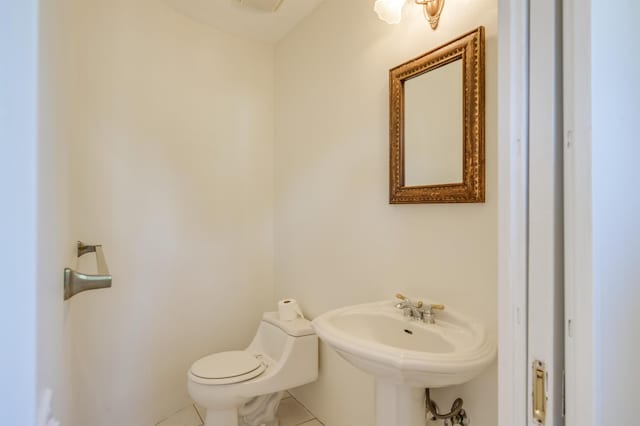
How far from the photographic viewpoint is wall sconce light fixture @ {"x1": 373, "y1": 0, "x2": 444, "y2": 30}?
129cm

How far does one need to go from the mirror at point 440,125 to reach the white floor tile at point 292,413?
1.50 metres

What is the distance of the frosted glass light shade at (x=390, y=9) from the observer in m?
1.32

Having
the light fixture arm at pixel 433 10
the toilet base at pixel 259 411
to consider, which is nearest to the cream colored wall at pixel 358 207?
the light fixture arm at pixel 433 10

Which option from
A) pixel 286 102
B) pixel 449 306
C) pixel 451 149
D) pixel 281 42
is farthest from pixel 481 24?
pixel 281 42

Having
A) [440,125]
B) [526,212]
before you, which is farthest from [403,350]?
→ [440,125]

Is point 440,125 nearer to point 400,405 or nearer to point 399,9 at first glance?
point 399,9

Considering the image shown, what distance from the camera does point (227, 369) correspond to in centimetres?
174

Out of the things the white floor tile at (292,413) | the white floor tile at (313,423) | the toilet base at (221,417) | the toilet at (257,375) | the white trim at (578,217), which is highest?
the white trim at (578,217)

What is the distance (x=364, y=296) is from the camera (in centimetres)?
168

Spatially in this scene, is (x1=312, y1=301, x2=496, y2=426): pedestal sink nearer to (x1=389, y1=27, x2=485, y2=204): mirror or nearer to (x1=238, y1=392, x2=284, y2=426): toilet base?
(x1=389, y1=27, x2=485, y2=204): mirror

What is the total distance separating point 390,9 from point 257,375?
6.07 ft

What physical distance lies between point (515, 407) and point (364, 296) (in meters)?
1.14

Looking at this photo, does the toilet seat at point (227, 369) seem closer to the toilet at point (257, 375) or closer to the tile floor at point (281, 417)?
the toilet at point (257, 375)

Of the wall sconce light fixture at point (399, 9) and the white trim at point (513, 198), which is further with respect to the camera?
the wall sconce light fixture at point (399, 9)
